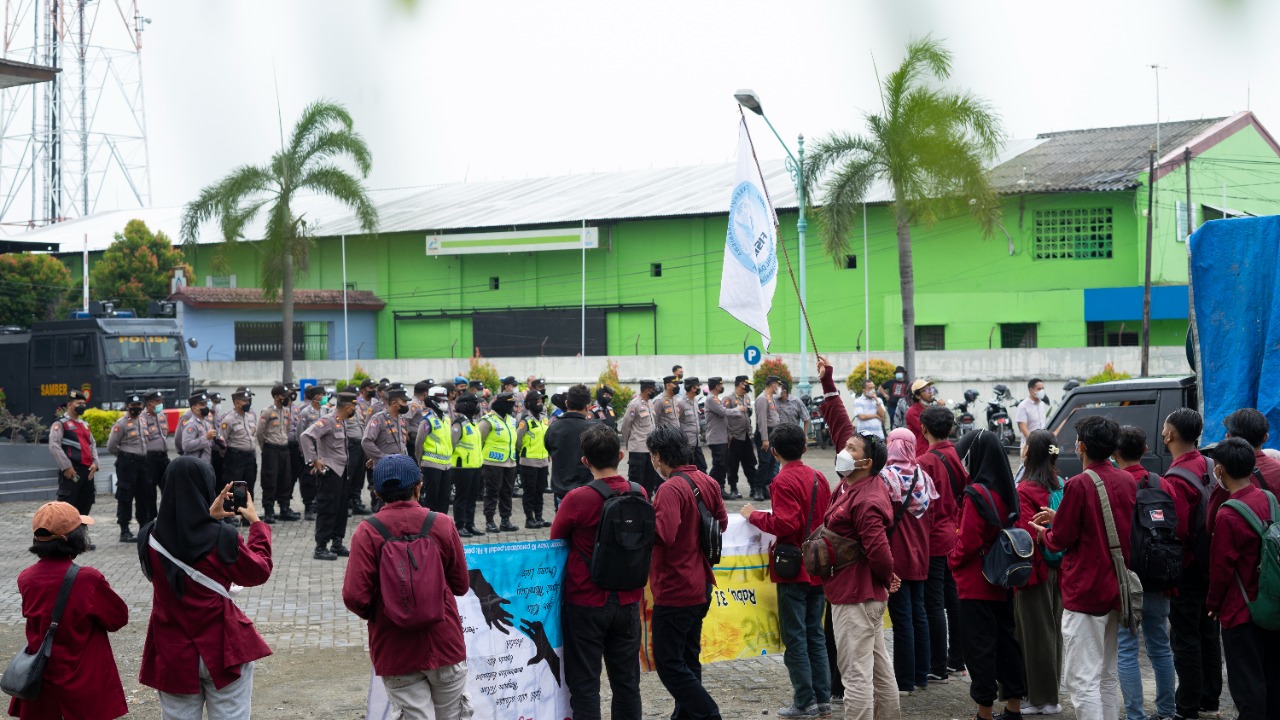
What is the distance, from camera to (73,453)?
572 inches

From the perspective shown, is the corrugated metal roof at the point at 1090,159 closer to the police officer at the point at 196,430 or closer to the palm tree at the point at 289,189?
the palm tree at the point at 289,189

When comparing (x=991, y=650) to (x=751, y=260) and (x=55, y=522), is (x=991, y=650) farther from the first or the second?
(x=55, y=522)

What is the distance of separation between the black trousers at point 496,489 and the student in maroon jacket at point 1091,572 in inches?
386

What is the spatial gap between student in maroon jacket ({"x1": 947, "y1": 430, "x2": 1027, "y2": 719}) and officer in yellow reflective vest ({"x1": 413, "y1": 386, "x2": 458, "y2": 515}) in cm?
830

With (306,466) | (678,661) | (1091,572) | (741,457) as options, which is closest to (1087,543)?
(1091,572)

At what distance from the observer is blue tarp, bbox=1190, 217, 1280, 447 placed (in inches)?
345

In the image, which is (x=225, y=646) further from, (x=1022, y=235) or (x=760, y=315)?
(x=1022, y=235)

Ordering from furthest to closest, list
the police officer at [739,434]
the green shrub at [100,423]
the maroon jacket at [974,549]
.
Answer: the green shrub at [100,423], the police officer at [739,434], the maroon jacket at [974,549]

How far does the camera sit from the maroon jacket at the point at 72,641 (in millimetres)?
5258

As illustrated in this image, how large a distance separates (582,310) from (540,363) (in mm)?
4370

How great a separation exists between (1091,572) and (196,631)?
4547mm

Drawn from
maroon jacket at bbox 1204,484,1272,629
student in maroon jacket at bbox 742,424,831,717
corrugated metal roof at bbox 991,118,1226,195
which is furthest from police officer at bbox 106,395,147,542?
→ corrugated metal roof at bbox 991,118,1226,195

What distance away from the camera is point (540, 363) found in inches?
1599

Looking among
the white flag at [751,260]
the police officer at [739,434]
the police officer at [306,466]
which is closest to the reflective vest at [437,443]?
the police officer at [306,466]
